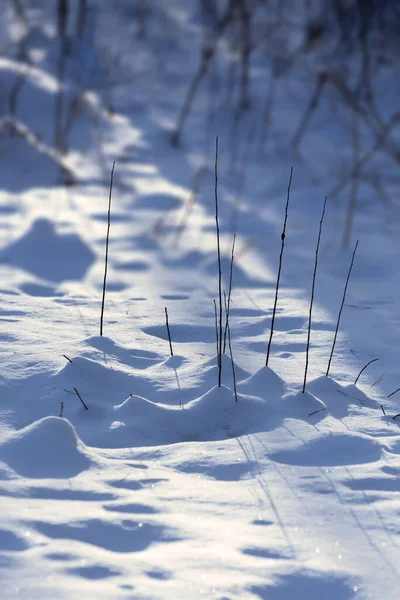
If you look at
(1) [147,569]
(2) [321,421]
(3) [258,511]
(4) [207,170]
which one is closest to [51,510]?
(1) [147,569]

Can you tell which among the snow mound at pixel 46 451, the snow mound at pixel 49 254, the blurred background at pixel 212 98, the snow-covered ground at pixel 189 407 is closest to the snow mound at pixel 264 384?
the snow-covered ground at pixel 189 407

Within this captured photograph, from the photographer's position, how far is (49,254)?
12.2ft

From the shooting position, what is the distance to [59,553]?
1295 millimetres

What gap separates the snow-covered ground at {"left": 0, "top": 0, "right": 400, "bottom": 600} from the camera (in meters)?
1.30

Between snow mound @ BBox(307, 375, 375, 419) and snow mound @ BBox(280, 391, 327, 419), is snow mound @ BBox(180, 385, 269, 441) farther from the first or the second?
snow mound @ BBox(307, 375, 375, 419)

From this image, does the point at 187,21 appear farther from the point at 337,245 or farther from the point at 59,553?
the point at 59,553

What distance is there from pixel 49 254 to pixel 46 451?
2206 mm

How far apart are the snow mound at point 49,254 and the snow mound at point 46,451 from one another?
5.52 ft

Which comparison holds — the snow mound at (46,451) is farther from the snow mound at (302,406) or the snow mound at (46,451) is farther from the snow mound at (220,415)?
the snow mound at (302,406)

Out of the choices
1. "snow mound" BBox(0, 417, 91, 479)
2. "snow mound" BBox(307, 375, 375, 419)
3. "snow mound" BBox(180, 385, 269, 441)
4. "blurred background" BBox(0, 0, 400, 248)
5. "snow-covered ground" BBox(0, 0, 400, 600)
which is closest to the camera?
"snow-covered ground" BBox(0, 0, 400, 600)

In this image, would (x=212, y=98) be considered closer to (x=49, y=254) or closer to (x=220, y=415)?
(x=49, y=254)

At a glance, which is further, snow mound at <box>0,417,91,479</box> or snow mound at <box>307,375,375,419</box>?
snow mound at <box>307,375,375,419</box>

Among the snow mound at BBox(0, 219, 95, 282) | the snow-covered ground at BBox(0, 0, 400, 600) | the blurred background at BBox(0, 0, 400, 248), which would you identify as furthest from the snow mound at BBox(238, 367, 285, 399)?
the blurred background at BBox(0, 0, 400, 248)

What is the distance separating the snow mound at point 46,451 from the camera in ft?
5.19
